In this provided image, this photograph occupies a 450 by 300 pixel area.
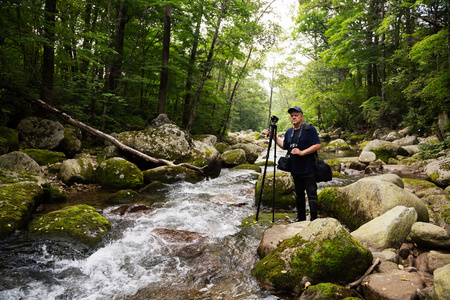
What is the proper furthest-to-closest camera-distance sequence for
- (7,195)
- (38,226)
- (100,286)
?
(7,195) < (38,226) < (100,286)

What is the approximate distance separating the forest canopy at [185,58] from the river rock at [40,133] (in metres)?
0.67

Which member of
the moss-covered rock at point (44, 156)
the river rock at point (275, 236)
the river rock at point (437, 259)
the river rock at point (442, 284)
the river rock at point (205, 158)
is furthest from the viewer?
the river rock at point (205, 158)

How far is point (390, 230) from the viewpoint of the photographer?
11.0ft

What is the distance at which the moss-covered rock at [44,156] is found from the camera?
23.9ft

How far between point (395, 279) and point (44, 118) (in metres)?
11.2

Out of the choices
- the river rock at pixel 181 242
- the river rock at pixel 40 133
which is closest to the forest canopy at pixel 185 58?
the river rock at pixel 40 133

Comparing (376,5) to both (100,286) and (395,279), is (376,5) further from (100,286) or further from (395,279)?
(100,286)

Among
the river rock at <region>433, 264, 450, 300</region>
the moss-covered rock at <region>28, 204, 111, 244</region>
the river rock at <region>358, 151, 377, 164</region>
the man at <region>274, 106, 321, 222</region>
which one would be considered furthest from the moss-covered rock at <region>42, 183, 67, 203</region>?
the river rock at <region>358, 151, 377, 164</region>

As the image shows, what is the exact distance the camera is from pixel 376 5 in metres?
17.6

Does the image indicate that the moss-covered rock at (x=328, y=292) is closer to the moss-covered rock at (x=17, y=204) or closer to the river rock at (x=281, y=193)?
the river rock at (x=281, y=193)

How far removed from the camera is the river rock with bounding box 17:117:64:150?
8055 millimetres

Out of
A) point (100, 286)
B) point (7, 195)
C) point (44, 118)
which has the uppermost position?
point (44, 118)

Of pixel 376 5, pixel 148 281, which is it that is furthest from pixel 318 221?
pixel 376 5

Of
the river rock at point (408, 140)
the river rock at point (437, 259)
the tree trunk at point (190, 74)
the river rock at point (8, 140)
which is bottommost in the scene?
the river rock at point (437, 259)
